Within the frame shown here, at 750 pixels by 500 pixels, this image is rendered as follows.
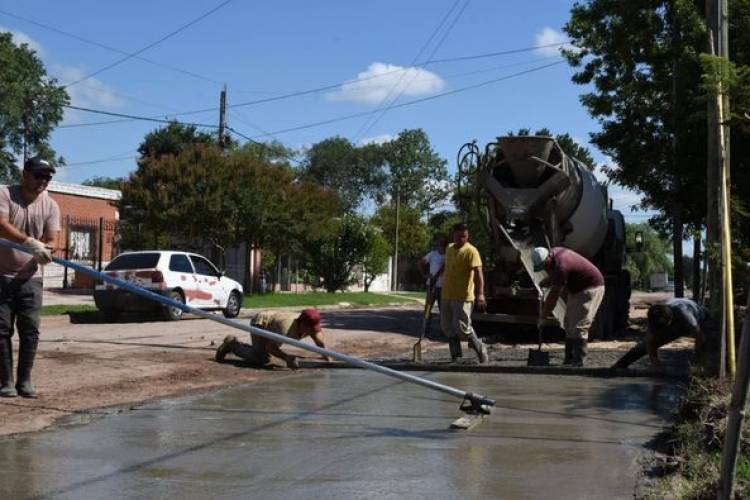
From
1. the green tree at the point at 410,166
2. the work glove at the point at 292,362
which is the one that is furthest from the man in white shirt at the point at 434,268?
the green tree at the point at 410,166

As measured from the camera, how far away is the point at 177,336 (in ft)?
49.6

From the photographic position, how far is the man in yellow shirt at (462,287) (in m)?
11.0

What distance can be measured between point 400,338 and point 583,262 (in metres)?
6.29

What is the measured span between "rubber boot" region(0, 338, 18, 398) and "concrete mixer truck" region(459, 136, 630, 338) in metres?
9.17

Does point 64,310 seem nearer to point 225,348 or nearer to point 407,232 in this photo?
point 225,348

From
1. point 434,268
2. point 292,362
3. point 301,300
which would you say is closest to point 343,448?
point 292,362

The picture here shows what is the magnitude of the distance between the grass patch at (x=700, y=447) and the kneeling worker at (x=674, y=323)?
230 cm

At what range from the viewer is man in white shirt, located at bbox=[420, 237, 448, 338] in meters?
14.7

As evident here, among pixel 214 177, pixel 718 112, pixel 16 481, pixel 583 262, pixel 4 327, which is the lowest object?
pixel 16 481

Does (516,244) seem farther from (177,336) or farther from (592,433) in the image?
(592,433)

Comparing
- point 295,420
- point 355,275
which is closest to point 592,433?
point 295,420

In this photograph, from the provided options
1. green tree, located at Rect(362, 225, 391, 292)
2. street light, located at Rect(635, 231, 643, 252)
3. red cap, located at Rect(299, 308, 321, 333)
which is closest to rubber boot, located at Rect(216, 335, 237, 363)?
red cap, located at Rect(299, 308, 321, 333)

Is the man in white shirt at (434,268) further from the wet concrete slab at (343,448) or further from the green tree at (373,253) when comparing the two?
the green tree at (373,253)

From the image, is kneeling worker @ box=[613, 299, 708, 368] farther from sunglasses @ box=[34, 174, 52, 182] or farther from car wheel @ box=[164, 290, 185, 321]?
car wheel @ box=[164, 290, 185, 321]
